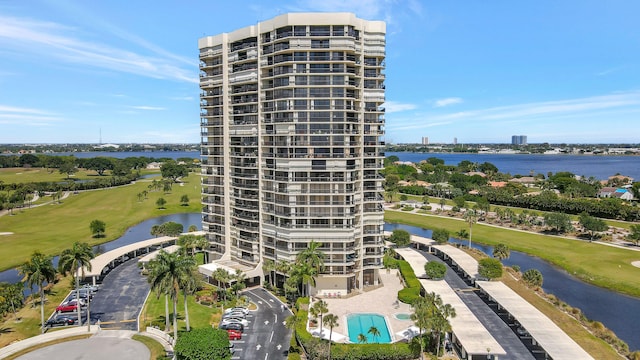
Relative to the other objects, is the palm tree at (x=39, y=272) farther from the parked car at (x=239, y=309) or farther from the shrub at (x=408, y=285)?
the shrub at (x=408, y=285)

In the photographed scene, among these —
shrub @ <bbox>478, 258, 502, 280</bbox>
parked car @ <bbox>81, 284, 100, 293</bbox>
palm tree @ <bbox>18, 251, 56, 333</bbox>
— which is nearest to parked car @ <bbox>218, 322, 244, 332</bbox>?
palm tree @ <bbox>18, 251, 56, 333</bbox>

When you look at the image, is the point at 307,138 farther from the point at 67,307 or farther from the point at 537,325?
the point at 67,307

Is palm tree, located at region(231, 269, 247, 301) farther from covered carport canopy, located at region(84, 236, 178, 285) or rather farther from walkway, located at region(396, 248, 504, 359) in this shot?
walkway, located at region(396, 248, 504, 359)

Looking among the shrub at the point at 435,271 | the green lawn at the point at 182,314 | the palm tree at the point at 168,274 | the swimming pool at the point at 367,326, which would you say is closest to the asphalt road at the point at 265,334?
the green lawn at the point at 182,314

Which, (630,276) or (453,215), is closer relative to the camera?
(630,276)

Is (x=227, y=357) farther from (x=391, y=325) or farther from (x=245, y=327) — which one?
(x=391, y=325)

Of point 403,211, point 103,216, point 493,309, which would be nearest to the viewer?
point 493,309

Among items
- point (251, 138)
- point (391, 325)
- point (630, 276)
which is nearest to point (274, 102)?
point (251, 138)
